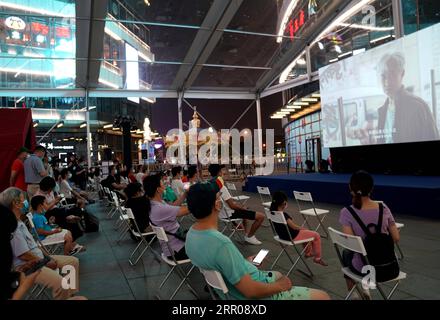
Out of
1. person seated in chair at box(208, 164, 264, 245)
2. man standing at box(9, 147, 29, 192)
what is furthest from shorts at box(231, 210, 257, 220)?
man standing at box(9, 147, 29, 192)

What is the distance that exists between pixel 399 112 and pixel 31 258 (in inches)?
374

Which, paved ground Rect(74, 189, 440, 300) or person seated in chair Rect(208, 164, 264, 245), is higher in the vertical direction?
person seated in chair Rect(208, 164, 264, 245)

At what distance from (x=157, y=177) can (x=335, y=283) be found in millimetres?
2407

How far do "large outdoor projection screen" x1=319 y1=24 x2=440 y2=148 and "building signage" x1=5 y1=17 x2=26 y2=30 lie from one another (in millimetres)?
9651

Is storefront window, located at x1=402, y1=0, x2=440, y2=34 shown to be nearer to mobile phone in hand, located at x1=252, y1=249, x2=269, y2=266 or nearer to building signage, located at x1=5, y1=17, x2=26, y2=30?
mobile phone in hand, located at x1=252, y1=249, x2=269, y2=266

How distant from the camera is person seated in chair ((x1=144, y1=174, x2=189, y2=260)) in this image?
149 inches

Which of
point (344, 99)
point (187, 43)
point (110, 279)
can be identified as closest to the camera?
point (110, 279)

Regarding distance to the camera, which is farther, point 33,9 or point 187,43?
point 187,43

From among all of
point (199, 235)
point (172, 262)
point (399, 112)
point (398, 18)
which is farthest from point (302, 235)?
point (398, 18)

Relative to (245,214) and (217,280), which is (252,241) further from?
(217,280)

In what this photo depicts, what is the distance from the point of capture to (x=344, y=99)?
11.4 meters

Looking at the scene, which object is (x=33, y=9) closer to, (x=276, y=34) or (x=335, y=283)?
(x=276, y=34)

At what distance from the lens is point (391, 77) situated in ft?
32.3
